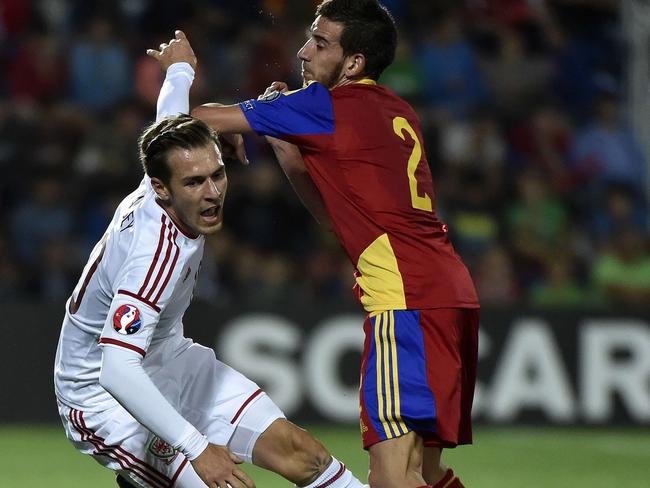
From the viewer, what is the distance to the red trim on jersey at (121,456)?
4.96m

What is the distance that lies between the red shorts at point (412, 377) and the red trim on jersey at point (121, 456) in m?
0.81

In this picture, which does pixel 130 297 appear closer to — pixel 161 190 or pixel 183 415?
pixel 161 190

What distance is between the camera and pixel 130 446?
494cm

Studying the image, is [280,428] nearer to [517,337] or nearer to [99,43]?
[517,337]

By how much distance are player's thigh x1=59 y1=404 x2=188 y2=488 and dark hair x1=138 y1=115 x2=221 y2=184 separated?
Result: 3.18 feet

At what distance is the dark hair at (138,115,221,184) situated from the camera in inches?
184

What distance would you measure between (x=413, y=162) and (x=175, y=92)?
38.6 inches

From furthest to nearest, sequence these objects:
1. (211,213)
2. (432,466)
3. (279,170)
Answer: (279,170)
(432,466)
(211,213)

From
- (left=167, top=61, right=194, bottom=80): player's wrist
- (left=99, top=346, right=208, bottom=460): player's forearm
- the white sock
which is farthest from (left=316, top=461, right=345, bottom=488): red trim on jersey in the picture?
(left=167, top=61, right=194, bottom=80): player's wrist

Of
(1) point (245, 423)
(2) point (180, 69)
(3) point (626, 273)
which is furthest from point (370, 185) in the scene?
(3) point (626, 273)

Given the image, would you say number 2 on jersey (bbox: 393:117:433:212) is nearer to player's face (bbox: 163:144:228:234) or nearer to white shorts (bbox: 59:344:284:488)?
player's face (bbox: 163:144:228:234)

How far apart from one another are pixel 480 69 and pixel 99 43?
146 inches

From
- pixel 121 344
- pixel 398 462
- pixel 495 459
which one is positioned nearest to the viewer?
pixel 121 344

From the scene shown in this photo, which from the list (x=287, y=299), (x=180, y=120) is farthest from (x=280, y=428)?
(x=287, y=299)
